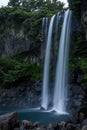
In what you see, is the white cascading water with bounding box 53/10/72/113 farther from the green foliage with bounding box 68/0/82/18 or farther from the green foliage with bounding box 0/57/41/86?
the green foliage with bounding box 0/57/41/86

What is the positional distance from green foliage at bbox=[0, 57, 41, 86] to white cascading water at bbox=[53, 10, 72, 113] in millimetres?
3731

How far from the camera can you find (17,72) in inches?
1396

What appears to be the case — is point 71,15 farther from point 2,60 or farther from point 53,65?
point 2,60

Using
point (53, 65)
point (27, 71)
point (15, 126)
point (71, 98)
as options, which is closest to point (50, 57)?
point (53, 65)

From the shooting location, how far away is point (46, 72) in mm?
33781

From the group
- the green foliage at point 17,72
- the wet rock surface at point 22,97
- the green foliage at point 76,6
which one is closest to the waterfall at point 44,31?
the green foliage at point 17,72

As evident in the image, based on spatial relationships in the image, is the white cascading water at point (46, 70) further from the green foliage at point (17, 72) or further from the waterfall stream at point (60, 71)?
the green foliage at point (17, 72)

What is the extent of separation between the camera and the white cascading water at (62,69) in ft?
98.8

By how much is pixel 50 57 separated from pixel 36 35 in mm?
4328

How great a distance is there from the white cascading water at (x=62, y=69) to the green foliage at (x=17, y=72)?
3731 millimetres

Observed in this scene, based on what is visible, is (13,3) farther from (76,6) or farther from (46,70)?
(76,6)

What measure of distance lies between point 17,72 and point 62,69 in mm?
6240

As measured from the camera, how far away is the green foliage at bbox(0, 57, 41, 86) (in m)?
35.1

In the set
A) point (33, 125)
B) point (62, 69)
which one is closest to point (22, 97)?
point (62, 69)
